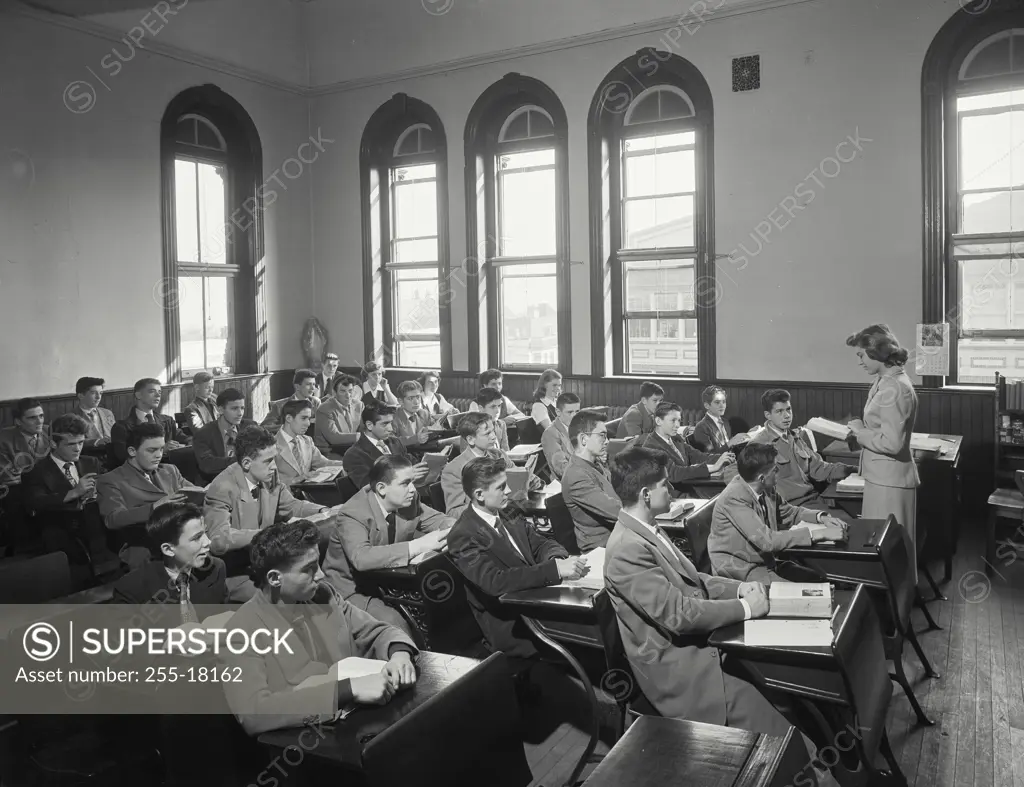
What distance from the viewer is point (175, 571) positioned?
3.23 meters

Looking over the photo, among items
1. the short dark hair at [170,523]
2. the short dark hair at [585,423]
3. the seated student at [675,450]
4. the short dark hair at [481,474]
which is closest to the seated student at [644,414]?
the seated student at [675,450]

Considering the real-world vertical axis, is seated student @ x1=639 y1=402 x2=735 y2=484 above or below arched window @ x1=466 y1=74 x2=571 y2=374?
below

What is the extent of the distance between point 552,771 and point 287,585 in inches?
55.5

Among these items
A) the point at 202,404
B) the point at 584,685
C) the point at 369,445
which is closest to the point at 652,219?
the point at 369,445

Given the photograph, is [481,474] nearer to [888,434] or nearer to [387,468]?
[387,468]

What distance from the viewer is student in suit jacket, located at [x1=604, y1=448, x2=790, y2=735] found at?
2.89 meters

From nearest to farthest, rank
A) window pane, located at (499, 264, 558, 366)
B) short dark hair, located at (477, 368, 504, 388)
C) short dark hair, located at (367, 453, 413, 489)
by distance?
short dark hair, located at (367, 453, 413, 489)
short dark hair, located at (477, 368, 504, 388)
window pane, located at (499, 264, 558, 366)

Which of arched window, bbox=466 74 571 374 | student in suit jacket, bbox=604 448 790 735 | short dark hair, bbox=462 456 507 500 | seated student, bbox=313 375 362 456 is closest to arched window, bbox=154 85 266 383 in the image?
seated student, bbox=313 375 362 456

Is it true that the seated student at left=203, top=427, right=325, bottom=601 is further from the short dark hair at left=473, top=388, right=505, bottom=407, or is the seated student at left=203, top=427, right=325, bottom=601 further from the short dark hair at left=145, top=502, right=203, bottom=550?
the short dark hair at left=473, top=388, right=505, bottom=407

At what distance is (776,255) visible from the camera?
8.34 m

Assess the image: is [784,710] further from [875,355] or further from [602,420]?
[875,355]

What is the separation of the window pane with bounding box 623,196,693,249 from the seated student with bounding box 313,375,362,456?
11.2 ft

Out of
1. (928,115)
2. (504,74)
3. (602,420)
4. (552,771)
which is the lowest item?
(552,771)

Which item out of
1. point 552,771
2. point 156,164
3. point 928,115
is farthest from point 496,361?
point 552,771
